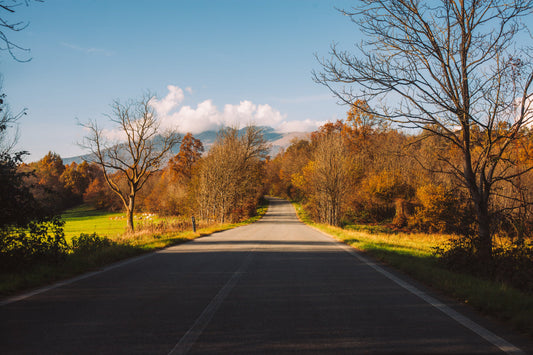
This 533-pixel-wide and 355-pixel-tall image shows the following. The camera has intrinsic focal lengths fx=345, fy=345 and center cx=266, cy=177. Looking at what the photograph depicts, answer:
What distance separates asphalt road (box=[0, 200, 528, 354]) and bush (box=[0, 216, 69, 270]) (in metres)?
1.88

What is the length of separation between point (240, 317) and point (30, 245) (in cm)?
665

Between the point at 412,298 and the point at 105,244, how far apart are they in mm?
11107

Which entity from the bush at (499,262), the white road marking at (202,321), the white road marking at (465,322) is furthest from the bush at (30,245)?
the bush at (499,262)

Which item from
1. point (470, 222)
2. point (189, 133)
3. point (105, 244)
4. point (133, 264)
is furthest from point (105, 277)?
point (189, 133)

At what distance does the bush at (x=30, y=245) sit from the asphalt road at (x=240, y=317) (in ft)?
6.17

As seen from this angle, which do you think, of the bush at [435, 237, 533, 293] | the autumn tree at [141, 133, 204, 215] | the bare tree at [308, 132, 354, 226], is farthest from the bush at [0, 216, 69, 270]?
the autumn tree at [141, 133, 204, 215]

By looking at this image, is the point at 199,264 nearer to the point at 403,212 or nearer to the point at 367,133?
the point at 403,212

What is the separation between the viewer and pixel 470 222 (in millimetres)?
8188

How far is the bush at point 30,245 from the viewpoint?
7.76m

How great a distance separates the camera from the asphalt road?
140 inches

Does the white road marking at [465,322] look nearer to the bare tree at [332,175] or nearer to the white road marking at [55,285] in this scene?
the white road marking at [55,285]

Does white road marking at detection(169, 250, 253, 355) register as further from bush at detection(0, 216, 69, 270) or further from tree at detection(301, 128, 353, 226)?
tree at detection(301, 128, 353, 226)

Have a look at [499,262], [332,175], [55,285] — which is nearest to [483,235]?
[499,262]

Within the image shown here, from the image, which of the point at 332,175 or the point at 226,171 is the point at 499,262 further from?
the point at 226,171
